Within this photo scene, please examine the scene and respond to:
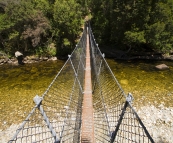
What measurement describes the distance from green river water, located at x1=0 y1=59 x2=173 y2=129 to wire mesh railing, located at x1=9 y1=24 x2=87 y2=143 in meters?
0.56

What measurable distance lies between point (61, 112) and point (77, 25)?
861 cm

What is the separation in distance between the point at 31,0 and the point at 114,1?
598 centimetres

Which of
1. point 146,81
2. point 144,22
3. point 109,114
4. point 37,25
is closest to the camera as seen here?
point 109,114

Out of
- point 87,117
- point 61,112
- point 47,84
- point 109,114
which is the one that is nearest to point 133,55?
point 47,84

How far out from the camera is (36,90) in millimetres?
6141

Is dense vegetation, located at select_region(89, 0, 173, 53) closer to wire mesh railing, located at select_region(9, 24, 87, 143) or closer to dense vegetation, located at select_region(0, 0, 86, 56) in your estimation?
dense vegetation, located at select_region(0, 0, 86, 56)

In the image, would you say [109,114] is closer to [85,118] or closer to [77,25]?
[85,118]

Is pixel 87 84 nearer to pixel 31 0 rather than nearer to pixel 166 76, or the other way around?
pixel 166 76

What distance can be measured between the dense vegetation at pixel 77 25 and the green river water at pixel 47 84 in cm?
168

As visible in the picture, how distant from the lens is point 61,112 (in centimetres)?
255

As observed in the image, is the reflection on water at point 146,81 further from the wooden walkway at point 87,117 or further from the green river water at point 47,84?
the wooden walkway at point 87,117

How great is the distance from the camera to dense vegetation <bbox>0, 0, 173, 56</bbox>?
28.6ft

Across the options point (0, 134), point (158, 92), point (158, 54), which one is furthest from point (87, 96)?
point (158, 54)

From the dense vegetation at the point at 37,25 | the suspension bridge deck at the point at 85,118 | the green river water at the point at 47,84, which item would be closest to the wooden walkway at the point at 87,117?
the suspension bridge deck at the point at 85,118
